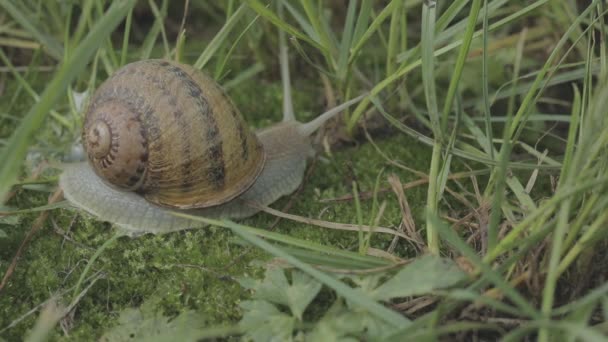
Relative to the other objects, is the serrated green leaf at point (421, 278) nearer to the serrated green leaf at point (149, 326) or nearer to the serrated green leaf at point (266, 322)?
the serrated green leaf at point (266, 322)

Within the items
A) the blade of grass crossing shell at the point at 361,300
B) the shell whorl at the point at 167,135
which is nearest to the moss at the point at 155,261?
the shell whorl at the point at 167,135

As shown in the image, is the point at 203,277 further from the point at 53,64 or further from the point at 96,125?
the point at 53,64

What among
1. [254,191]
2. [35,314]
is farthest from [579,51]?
[35,314]

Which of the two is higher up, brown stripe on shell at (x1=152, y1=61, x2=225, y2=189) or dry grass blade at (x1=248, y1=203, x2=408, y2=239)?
brown stripe on shell at (x1=152, y1=61, x2=225, y2=189)

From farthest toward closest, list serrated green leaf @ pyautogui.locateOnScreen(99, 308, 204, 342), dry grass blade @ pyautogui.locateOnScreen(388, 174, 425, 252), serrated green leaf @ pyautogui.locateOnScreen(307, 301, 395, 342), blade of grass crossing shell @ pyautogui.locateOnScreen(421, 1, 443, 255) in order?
dry grass blade @ pyautogui.locateOnScreen(388, 174, 425, 252) → blade of grass crossing shell @ pyautogui.locateOnScreen(421, 1, 443, 255) → serrated green leaf @ pyautogui.locateOnScreen(99, 308, 204, 342) → serrated green leaf @ pyautogui.locateOnScreen(307, 301, 395, 342)

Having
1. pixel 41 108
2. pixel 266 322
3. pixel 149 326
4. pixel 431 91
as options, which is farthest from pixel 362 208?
pixel 41 108

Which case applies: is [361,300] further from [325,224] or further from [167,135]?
[167,135]

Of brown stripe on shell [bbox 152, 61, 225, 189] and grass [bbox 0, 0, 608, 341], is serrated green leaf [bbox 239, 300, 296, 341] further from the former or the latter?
brown stripe on shell [bbox 152, 61, 225, 189]

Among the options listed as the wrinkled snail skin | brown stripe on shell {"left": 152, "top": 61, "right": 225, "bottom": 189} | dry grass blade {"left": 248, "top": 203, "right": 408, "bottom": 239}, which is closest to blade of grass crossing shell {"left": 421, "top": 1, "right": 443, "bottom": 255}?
dry grass blade {"left": 248, "top": 203, "right": 408, "bottom": 239}
